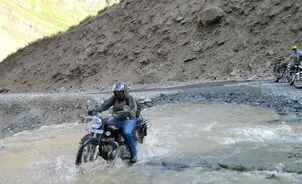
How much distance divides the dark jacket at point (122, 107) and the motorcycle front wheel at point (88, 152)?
2.64 feet

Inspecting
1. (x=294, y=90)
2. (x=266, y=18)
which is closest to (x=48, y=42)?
(x=266, y=18)

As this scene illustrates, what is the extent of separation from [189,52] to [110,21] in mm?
10896

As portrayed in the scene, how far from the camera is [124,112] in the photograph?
11125mm

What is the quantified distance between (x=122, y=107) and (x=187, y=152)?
246 centimetres

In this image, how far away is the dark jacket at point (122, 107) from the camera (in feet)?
Result: 36.6

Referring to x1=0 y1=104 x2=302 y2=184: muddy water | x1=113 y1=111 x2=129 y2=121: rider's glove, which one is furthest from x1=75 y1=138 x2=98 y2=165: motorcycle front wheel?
x1=113 y1=111 x2=129 y2=121: rider's glove

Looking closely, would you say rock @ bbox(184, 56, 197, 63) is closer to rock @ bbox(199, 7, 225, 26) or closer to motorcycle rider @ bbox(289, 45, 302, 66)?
rock @ bbox(199, 7, 225, 26)

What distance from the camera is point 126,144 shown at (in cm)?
1116

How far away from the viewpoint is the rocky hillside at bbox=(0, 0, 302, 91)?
3472 cm

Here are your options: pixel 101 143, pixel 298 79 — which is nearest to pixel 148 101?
pixel 298 79

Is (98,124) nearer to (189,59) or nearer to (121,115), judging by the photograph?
(121,115)

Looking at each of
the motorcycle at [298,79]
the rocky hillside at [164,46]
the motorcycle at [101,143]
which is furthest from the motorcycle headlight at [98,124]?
the rocky hillside at [164,46]

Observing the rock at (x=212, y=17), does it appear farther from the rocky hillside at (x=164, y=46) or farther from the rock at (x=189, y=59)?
the rock at (x=189, y=59)

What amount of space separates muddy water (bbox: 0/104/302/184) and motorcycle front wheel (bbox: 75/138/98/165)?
0.16m
